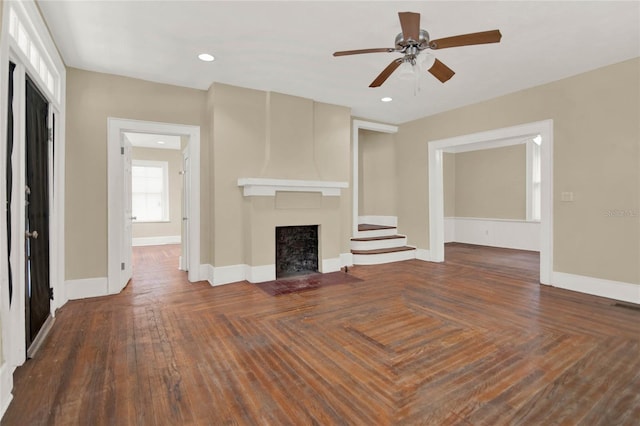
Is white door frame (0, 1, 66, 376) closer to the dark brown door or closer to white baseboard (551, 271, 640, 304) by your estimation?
the dark brown door

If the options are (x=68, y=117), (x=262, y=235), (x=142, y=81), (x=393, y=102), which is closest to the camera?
(x=68, y=117)

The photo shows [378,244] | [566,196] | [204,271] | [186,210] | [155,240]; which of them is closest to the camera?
[566,196]

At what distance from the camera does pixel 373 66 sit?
12.1 ft

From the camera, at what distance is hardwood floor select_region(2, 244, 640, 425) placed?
1713 millimetres

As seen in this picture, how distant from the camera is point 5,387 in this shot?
1.73 m

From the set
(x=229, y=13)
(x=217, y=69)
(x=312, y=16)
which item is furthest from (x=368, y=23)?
(x=217, y=69)

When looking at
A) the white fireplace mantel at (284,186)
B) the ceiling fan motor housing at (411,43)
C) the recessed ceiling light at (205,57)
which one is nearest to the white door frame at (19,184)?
the recessed ceiling light at (205,57)

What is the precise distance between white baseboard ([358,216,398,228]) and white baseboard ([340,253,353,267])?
5.39 ft

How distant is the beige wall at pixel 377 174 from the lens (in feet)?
22.3

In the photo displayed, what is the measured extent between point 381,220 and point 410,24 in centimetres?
504

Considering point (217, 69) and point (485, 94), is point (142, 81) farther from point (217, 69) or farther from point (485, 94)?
point (485, 94)

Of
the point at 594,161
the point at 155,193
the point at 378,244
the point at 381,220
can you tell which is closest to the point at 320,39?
the point at 594,161

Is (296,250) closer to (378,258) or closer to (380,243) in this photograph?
(378,258)

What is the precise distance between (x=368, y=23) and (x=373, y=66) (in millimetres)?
902
